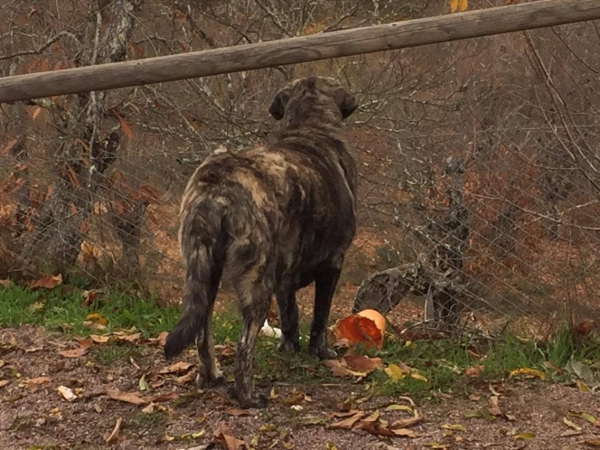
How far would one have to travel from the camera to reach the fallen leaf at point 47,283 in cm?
627

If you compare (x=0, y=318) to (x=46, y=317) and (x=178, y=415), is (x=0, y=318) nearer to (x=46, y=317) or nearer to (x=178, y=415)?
(x=46, y=317)

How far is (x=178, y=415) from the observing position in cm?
416

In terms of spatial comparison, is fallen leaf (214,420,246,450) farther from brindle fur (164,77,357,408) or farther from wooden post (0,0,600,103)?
wooden post (0,0,600,103)

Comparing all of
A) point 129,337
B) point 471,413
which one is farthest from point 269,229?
point 129,337

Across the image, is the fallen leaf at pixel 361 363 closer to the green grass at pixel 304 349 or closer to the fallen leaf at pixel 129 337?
the green grass at pixel 304 349

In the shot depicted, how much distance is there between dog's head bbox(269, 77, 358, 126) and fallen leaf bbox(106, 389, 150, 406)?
2.09m

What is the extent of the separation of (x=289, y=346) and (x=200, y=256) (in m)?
1.46

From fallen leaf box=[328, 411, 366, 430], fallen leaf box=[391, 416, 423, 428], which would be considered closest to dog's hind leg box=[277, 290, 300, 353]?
fallen leaf box=[328, 411, 366, 430]

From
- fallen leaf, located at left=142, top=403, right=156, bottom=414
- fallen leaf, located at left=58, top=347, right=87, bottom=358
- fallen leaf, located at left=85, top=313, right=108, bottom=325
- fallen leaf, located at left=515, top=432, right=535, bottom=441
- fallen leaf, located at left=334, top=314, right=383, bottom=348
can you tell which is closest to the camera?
fallen leaf, located at left=515, top=432, right=535, bottom=441

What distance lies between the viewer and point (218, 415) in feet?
13.5

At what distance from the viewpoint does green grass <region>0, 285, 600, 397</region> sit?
4.65 metres

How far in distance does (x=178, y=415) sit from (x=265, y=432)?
522 millimetres

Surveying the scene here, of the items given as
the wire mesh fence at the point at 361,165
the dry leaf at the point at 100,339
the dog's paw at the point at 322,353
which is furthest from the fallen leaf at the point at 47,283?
the dog's paw at the point at 322,353

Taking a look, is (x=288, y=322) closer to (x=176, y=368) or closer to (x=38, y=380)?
(x=176, y=368)
